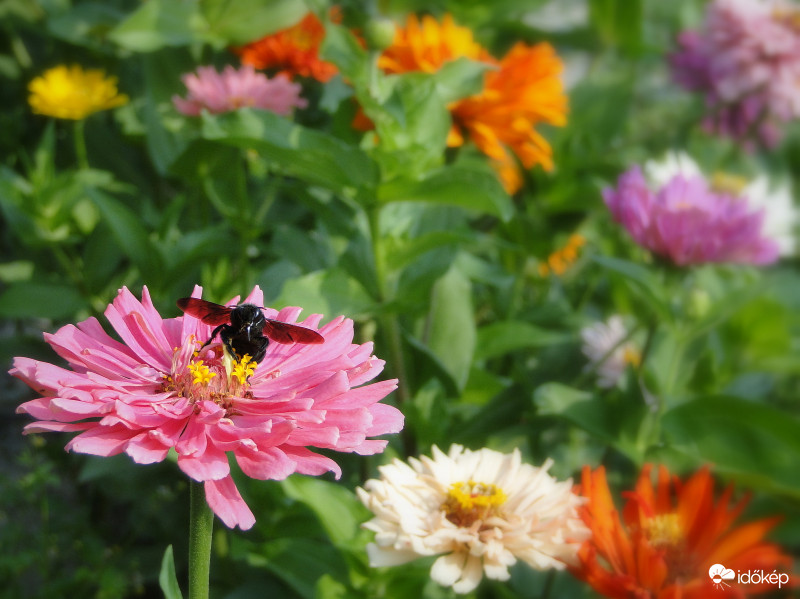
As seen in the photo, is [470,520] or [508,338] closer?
[470,520]

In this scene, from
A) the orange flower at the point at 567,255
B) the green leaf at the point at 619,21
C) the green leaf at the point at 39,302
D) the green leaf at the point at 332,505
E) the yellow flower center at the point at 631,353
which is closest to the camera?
the green leaf at the point at 332,505

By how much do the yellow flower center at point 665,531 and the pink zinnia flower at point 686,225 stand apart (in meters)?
0.34

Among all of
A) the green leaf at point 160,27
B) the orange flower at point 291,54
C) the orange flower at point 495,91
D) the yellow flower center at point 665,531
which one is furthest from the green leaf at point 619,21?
the yellow flower center at point 665,531

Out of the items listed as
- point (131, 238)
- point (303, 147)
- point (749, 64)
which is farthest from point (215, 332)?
point (749, 64)

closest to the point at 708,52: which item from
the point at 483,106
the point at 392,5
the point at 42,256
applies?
the point at 392,5

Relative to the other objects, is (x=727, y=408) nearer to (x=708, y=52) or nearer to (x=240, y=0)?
(x=240, y=0)

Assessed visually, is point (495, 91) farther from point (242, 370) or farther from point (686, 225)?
point (242, 370)

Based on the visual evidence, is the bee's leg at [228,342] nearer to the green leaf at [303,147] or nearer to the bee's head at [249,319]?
Answer: the bee's head at [249,319]

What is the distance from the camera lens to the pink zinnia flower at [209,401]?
0.36 metres

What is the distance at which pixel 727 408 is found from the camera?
706 millimetres

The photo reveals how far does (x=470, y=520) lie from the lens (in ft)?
1.58

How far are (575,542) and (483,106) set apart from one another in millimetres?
510

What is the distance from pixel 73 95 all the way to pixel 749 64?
104 centimetres

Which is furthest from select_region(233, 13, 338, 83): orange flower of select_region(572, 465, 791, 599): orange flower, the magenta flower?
the magenta flower
